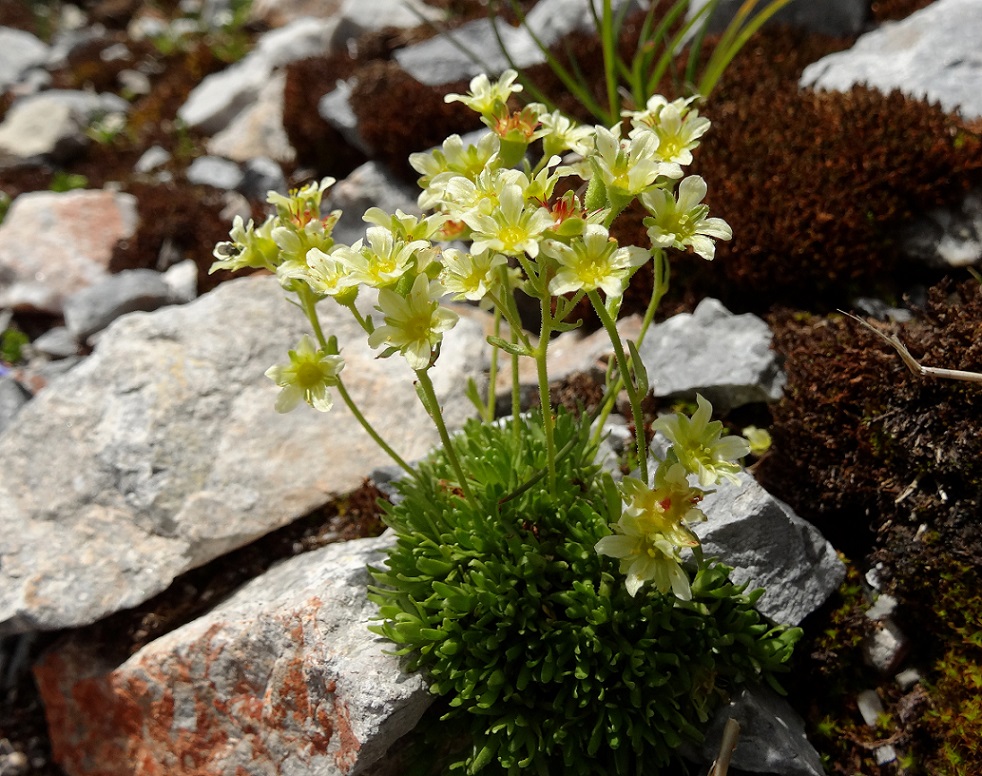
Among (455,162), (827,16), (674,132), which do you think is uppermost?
(455,162)

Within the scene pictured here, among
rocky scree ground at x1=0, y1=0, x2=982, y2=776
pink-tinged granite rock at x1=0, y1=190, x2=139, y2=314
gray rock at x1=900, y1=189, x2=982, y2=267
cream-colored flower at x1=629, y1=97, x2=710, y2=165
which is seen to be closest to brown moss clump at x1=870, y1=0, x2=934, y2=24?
rocky scree ground at x1=0, y1=0, x2=982, y2=776

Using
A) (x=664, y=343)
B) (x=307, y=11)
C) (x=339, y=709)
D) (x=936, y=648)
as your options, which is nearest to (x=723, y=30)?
(x=664, y=343)

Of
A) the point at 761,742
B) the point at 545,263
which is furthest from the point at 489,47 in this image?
the point at 761,742

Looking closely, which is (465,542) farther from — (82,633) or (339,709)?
(82,633)

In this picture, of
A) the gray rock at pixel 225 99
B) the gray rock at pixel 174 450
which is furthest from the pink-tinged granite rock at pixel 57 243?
the gray rock at pixel 174 450

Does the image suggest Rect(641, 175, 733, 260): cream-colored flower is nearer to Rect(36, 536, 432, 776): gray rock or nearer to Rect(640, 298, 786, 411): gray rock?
Rect(640, 298, 786, 411): gray rock

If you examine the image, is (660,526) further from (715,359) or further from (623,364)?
(715,359)

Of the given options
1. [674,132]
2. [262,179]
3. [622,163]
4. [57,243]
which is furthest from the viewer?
[262,179]
